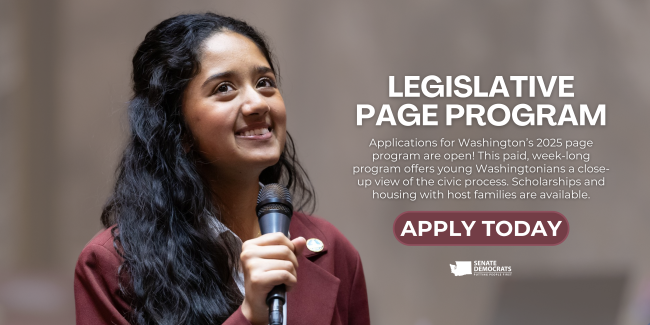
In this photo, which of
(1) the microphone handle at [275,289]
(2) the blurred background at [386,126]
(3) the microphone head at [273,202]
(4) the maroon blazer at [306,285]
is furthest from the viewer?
(2) the blurred background at [386,126]

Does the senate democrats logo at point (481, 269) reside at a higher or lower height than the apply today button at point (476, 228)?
lower

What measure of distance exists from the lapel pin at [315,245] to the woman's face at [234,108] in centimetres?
28

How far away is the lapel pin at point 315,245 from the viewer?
5.77ft

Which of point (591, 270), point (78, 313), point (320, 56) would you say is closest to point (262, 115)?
point (78, 313)

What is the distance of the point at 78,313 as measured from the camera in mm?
1497

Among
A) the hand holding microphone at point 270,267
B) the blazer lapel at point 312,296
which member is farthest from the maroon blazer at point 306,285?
the hand holding microphone at point 270,267

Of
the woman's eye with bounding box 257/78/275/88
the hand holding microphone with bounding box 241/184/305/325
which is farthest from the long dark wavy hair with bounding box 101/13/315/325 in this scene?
the hand holding microphone with bounding box 241/184/305/325

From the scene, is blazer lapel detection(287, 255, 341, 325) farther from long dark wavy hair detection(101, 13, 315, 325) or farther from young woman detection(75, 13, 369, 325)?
long dark wavy hair detection(101, 13, 315, 325)

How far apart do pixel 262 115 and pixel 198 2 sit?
4.04 feet

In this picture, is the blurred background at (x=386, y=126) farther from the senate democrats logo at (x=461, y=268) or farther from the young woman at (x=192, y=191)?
the young woman at (x=192, y=191)

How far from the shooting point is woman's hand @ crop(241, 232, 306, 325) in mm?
1182

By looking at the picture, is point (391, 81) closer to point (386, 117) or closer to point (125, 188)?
point (386, 117)

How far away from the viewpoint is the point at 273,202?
1.35m

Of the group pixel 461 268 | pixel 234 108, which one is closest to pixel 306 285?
pixel 234 108
